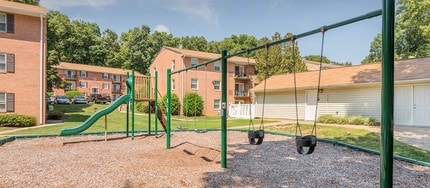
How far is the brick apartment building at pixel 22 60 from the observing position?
17.4 meters

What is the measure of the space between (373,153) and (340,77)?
562 inches

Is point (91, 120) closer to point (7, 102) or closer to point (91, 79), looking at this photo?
point (7, 102)

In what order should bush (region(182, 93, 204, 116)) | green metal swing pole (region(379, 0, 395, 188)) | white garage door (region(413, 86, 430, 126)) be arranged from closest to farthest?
green metal swing pole (region(379, 0, 395, 188)), white garage door (region(413, 86, 430, 126)), bush (region(182, 93, 204, 116))

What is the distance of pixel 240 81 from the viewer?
34344mm

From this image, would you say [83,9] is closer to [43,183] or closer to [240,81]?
[240,81]

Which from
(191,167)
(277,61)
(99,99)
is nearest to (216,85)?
(277,61)

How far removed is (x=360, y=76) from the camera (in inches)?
773

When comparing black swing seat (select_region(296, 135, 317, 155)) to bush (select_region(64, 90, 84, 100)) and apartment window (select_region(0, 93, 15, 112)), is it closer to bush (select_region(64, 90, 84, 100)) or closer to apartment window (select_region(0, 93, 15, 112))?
apartment window (select_region(0, 93, 15, 112))

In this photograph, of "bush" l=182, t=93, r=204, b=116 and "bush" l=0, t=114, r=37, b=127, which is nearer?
"bush" l=0, t=114, r=37, b=127

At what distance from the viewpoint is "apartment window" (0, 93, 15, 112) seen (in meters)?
17.4

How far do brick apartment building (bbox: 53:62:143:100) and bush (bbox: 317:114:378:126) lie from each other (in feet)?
135

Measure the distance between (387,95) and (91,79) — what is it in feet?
186

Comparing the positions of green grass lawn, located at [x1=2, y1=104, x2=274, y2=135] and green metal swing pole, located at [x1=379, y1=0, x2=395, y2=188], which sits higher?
green metal swing pole, located at [x1=379, y1=0, x2=395, y2=188]

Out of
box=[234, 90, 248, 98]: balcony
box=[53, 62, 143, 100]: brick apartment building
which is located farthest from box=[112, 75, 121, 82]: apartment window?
box=[234, 90, 248, 98]: balcony
